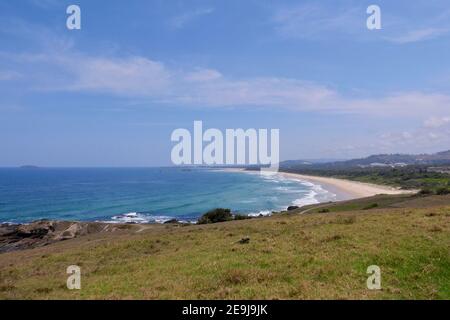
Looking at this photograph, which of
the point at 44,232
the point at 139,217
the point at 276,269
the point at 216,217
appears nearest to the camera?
the point at 276,269

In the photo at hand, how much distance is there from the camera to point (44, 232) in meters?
56.2

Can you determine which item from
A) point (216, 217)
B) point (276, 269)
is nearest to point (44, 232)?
point (216, 217)

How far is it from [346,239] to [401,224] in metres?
5.67

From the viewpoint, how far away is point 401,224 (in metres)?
24.5

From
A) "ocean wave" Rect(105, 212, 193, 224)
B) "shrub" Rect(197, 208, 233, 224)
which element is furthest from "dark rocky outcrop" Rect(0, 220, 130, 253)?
"ocean wave" Rect(105, 212, 193, 224)

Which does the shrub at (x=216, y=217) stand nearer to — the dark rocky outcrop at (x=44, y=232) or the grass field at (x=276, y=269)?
the dark rocky outcrop at (x=44, y=232)

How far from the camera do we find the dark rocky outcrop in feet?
170

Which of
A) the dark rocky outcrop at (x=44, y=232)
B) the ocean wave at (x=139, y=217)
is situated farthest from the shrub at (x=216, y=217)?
the ocean wave at (x=139, y=217)

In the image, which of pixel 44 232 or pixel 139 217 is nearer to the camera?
pixel 44 232

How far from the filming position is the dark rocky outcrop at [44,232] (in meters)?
51.8

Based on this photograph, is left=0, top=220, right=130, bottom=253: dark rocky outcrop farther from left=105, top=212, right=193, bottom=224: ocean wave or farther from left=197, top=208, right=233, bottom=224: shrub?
left=105, top=212, right=193, bottom=224: ocean wave

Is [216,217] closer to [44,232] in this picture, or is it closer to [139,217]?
[44,232]
